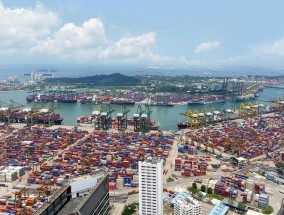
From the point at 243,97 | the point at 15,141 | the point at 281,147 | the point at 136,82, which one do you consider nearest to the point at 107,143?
the point at 15,141

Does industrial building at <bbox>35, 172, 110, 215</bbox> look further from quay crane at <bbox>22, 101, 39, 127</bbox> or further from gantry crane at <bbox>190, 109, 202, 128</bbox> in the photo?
quay crane at <bbox>22, 101, 39, 127</bbox>

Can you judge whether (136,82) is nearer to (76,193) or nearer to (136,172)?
(136,172)

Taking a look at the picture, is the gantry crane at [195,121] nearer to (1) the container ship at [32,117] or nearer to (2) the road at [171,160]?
(2) the road at [171,160]

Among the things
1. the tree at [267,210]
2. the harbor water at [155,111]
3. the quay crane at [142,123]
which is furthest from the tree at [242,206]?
the harbor water at [155,111]

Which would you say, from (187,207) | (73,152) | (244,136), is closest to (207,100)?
(244,136)

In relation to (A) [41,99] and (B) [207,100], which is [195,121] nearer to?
(B) [207,100]

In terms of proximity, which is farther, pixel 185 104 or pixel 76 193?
pixel 185 104
